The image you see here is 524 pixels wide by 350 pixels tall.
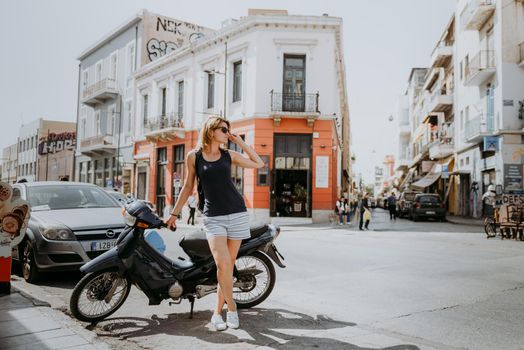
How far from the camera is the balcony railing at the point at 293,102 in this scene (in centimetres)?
2367

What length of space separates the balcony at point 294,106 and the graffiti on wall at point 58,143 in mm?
30750

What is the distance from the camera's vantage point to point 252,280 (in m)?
5.28

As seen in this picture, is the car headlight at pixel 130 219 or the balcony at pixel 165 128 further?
the balcony at pixel 165 128

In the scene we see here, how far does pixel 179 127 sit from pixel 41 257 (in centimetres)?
2282

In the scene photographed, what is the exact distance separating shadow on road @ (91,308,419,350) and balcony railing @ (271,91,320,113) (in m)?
19.3

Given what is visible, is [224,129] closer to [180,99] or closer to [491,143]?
[491,143]

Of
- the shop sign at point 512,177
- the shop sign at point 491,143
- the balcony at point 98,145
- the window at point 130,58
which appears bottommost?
the shop sign at point 512,177

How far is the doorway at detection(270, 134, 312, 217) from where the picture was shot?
931 inches

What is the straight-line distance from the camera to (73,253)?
6.41m

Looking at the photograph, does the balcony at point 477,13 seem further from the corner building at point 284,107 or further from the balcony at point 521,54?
the corner building at point 284,107

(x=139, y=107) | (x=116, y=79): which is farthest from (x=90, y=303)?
(x=116, y=79)

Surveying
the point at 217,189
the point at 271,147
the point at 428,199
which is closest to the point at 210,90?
the point at 271,147

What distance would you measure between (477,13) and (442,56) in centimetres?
1120

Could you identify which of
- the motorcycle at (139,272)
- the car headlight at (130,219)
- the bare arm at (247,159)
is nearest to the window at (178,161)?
the motorcycle at (139,272)
